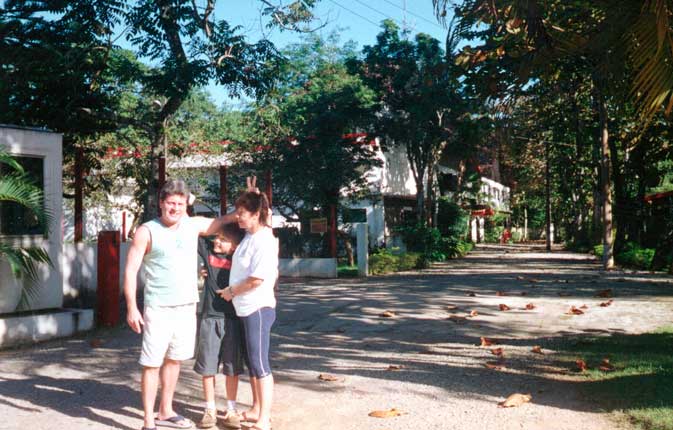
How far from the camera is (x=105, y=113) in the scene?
12984mm

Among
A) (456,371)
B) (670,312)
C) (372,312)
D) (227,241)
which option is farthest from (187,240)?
(670,312)

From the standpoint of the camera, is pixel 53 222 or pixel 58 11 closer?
pixel 53 222

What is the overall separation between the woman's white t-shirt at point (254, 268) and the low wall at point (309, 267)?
1329 centimetres

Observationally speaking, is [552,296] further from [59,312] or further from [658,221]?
[658,221]

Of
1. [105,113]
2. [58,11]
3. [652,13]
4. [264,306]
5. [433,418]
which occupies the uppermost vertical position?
[58,11]

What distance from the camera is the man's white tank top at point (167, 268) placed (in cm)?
477

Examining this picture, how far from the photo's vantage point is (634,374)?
593cm

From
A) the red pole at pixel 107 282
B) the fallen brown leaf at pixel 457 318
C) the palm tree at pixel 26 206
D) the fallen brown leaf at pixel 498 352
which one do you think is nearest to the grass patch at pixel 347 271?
the fallen brown leaf at pixel 457 318

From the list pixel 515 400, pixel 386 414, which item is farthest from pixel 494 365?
pixel 386 414

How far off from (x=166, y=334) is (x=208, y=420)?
2.42 ft

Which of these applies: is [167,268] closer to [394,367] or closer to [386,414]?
[386,414]

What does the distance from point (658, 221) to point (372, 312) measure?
1621 centimetres

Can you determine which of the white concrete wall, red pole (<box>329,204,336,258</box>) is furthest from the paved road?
red pole (<box>329,204,336,258</box>)

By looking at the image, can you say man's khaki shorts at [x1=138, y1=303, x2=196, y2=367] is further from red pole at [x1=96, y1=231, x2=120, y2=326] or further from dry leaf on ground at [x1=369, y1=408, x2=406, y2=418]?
red pole at [x1=96, y1=231, x2=120, y2=326]
